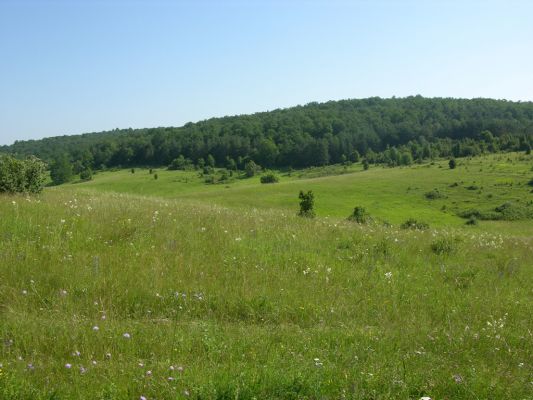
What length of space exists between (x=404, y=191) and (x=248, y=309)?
9398 cm

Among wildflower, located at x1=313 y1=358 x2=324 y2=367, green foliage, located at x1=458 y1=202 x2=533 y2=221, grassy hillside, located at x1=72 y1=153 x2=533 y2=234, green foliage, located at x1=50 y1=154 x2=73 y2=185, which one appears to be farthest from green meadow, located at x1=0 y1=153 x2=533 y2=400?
green foliage, located at x1=50 y1=154 x2=73 y2=185

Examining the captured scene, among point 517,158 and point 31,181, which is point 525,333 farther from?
point 517,158

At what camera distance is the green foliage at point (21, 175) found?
12.8 metres

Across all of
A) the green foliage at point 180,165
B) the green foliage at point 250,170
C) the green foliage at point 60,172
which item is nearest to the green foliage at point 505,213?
the green foliage at point 250,170

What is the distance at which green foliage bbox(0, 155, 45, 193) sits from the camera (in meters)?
12.8

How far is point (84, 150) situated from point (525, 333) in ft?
585

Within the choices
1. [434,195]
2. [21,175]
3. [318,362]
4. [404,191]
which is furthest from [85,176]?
[318,362]

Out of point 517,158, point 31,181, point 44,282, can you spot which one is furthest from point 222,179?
point 44,282

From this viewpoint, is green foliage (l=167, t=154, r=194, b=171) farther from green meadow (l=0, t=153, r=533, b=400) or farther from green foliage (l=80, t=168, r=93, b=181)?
green meadow (l=0, t=153, r=533, b=400)

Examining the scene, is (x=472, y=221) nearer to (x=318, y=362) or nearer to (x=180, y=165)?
(x=318, y=362)

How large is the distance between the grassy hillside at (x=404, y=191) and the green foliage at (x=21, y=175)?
165 feet

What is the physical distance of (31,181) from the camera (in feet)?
46.1

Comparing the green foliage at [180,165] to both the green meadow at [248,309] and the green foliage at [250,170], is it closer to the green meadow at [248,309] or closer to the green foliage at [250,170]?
the green foliage at [250,170]

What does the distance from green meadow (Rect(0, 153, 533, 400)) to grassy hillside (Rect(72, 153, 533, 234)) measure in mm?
56759
